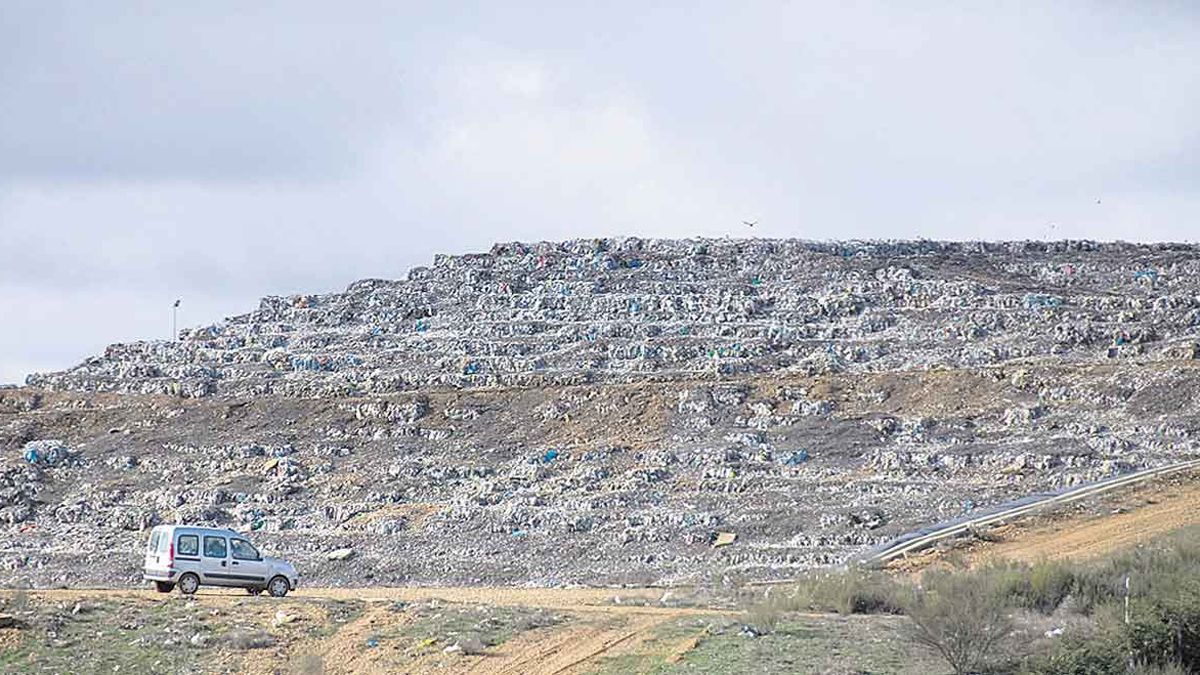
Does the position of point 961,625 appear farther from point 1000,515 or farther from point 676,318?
point 676,318

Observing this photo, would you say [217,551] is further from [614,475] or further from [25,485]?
[25,485]

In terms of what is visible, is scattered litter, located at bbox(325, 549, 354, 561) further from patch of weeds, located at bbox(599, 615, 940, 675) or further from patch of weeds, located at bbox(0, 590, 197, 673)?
patch of weeds, located at bbox(599, 615, 940, 675)

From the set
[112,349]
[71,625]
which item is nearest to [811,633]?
[71,625]

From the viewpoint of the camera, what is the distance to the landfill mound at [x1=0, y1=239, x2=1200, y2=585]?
44656 mm

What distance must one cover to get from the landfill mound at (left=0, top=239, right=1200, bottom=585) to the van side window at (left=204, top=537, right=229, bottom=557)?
879 cm

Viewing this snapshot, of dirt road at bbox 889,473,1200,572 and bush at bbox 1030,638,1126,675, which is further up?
bush at bbox 1030,638,1126,675

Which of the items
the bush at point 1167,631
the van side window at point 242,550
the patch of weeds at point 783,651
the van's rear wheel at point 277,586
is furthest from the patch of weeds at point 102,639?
the bush at point 1167,631

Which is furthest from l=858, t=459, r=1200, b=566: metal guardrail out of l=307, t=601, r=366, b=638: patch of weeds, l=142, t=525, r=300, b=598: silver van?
l=142, t=525, r=300, b=598: silver van

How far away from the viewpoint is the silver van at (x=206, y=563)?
109 ft

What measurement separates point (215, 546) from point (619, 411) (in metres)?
22.2

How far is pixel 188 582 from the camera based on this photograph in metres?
33.2

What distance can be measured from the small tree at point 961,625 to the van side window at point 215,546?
1409cm

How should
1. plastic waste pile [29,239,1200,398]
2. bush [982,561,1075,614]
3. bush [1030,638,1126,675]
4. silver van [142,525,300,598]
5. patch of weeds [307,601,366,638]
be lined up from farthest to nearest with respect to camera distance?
plastic waste pile [29,239,1200,398]
silver van [142,525,300,598]
patch of weeds [307,601,366,638]
bush [982,561,1075,614]
bush [1030,638,1126,675]

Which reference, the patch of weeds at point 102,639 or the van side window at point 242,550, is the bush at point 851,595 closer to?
the patch of weeds at point 102,639
